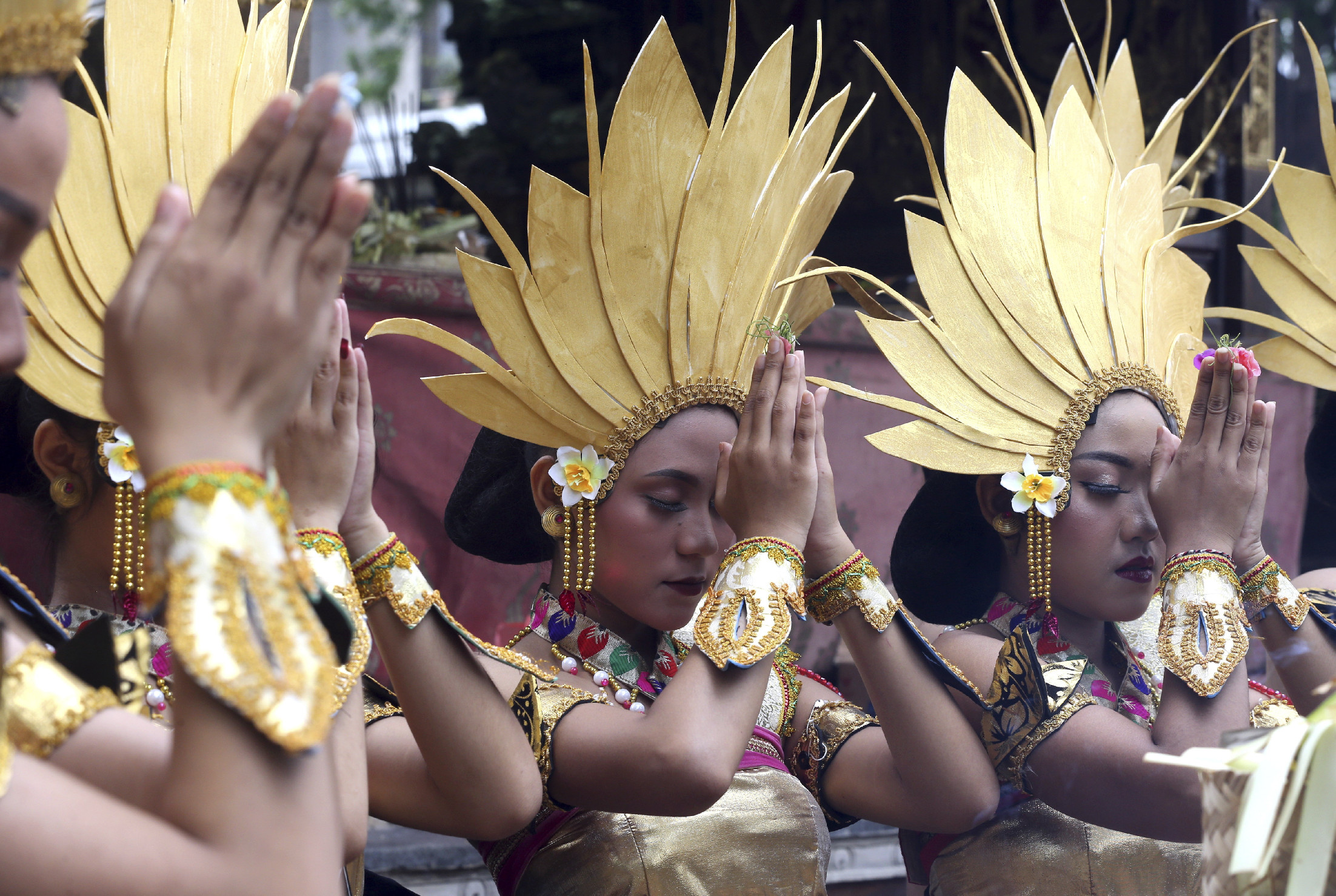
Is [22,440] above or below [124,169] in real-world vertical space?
below

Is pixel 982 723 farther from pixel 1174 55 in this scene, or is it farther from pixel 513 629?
pixel 1174 55

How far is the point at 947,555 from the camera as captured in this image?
2.43 metres

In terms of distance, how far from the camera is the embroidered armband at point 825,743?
2.21m

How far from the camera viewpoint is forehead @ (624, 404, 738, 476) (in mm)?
2074

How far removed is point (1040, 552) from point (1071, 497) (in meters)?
0.11

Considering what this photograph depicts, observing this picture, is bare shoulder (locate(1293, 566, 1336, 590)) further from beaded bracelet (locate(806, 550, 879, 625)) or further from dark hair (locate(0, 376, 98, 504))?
dark hair (locate(0, 376, 98, 504))

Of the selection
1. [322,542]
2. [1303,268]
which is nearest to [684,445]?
[322,542]

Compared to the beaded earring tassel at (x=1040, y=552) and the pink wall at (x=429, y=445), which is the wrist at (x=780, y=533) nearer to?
the beaded earring tassel at (x=1040, y=552)

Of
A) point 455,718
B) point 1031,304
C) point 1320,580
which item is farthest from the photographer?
point 1320,580

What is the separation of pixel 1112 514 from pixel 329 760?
5.39 ft

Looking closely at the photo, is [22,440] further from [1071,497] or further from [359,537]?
[1071,497]

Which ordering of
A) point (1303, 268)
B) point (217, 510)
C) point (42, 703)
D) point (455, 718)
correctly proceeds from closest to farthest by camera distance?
point (217, 510)
point (42, 703)
point (455, 718)
point (1303, 268)

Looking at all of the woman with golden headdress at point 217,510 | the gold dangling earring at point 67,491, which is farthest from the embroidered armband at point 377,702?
the woman with golden headdress at point 217,510

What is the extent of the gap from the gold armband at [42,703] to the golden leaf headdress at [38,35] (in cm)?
43
